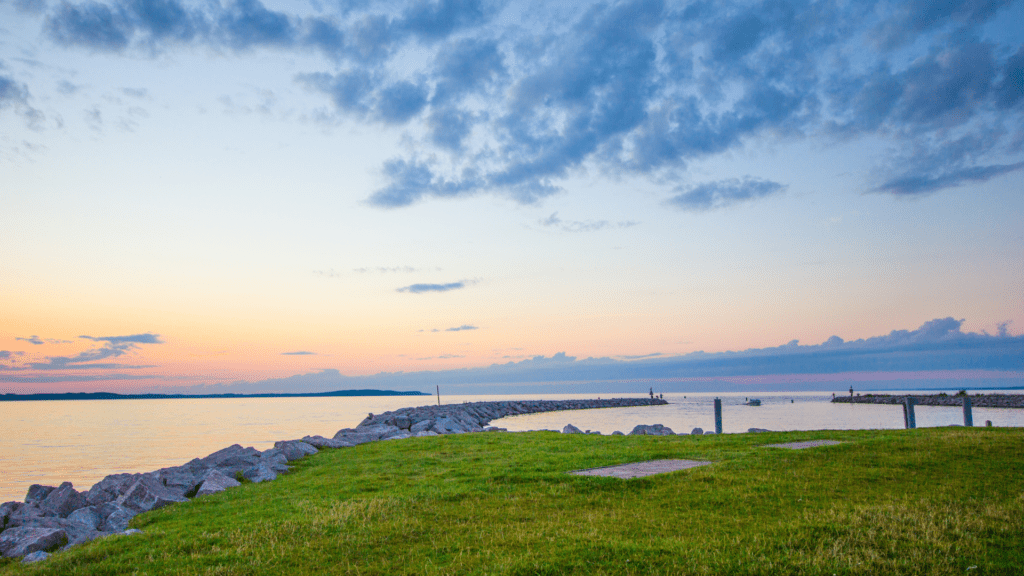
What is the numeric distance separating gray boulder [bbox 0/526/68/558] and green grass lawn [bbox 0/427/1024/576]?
1263 mm

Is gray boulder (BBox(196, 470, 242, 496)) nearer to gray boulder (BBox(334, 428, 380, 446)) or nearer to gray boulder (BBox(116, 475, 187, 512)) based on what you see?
gray boulder (BBox(116, 475, 187, 512))

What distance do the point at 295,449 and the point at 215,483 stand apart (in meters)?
4.40

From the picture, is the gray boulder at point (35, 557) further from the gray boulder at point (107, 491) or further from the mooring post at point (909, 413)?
the mooring post at point (909, 413)

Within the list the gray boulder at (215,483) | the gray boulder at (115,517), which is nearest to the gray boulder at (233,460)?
A: the gray boulder at (215,483)

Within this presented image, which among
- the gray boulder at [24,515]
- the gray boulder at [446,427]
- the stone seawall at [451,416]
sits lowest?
the stone seawall at [451,416]

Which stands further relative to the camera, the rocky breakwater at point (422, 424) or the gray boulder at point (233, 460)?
the rocky breakwater at point (422, 424)

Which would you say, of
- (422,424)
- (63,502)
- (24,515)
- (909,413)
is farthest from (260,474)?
(909,413)

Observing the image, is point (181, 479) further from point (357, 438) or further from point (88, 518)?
point (357, 438)

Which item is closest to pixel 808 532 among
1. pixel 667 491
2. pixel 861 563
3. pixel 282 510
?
pixel 861 563

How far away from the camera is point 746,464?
442 inches

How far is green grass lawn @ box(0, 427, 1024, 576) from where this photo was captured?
19.9 ft

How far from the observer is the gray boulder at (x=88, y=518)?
11594 mm

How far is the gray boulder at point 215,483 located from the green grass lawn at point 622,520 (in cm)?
50

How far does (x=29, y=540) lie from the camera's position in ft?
32.4
